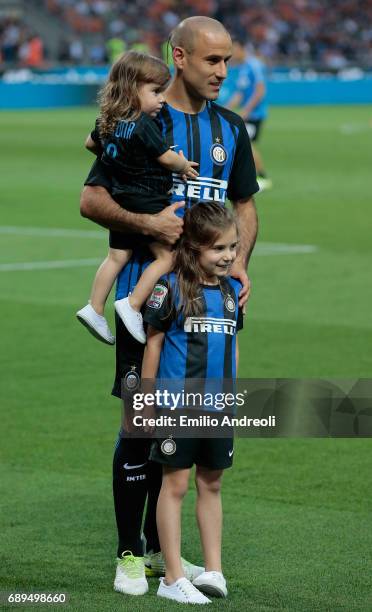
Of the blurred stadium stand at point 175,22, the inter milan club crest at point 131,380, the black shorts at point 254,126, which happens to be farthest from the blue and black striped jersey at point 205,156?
the blurred stadium stand at point 175,22

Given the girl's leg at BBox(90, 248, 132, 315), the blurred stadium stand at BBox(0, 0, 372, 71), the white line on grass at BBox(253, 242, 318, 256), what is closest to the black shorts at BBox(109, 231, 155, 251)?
the girl's leg at BBox(90, 248, 132, 315)

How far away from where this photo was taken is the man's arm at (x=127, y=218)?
548 centimetres

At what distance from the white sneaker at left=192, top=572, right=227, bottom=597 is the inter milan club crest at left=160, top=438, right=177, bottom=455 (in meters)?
0.52

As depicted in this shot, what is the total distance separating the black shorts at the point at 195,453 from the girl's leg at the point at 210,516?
45 mm

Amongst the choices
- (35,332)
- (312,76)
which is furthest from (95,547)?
(312,76)

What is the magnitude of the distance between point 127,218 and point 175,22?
5584cm

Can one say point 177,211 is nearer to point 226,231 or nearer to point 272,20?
point 226,231

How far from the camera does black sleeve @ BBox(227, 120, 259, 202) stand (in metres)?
5.82

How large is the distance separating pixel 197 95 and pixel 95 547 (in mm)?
2116

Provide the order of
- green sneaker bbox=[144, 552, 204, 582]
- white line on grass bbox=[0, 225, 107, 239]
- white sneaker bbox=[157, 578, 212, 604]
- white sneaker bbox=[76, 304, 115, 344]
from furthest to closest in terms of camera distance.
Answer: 1. white line on grass bbox=[0, 225, 107, 239]
2. white sneaker bbox=[76, 304, 115, 344]
3. green sneaker bbox=[144, 552, 204, 582]
4. white sneaker bbox=[157, 578, 212, 604]

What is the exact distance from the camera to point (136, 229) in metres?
5.57

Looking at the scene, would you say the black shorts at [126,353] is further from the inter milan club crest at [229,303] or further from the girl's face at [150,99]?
the girl's face at [150,99]

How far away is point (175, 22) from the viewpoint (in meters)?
60.1

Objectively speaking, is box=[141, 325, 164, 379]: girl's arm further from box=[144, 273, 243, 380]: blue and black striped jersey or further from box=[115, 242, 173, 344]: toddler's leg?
box=[115, 242, 173, 344]: toddler's leg
